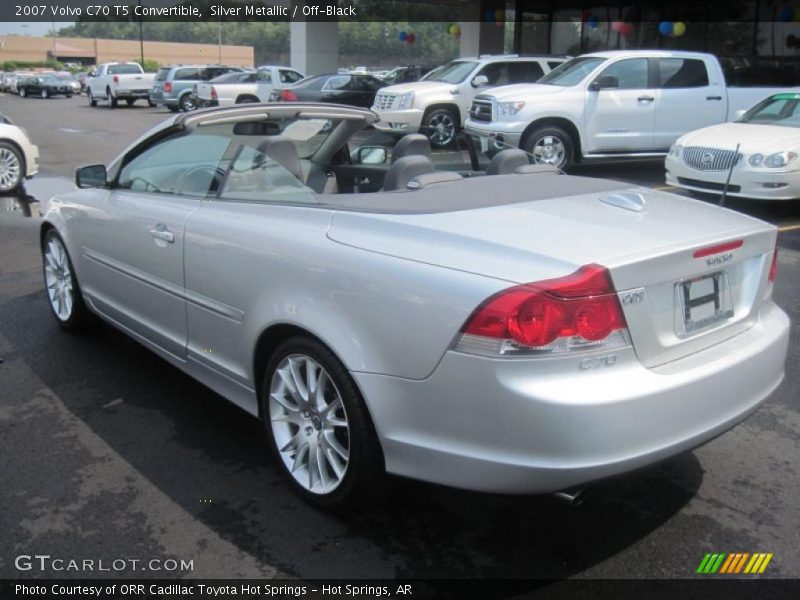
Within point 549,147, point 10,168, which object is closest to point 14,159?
point 10,168

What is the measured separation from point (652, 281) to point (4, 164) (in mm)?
11179

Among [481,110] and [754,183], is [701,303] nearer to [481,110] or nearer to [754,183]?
[754,183]

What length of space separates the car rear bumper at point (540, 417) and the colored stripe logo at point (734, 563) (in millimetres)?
474

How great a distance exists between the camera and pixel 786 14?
19203 mm

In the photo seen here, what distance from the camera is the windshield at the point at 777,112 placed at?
9.72m

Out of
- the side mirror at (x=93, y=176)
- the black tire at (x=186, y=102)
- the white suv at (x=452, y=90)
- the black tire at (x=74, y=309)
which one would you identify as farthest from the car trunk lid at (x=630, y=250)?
the black tire at (x=186, y=102)

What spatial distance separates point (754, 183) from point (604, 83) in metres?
3.91

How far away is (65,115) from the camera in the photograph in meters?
29.0

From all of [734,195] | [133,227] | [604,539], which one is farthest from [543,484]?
[734,195]

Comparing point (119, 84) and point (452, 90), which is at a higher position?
point (119, 84)

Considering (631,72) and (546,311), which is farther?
(631,72)

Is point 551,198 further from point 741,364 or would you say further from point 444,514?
point 444,514

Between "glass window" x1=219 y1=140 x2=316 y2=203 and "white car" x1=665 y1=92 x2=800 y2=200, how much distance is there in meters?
5.83

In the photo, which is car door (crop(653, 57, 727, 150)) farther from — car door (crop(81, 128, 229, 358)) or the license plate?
the license plate
